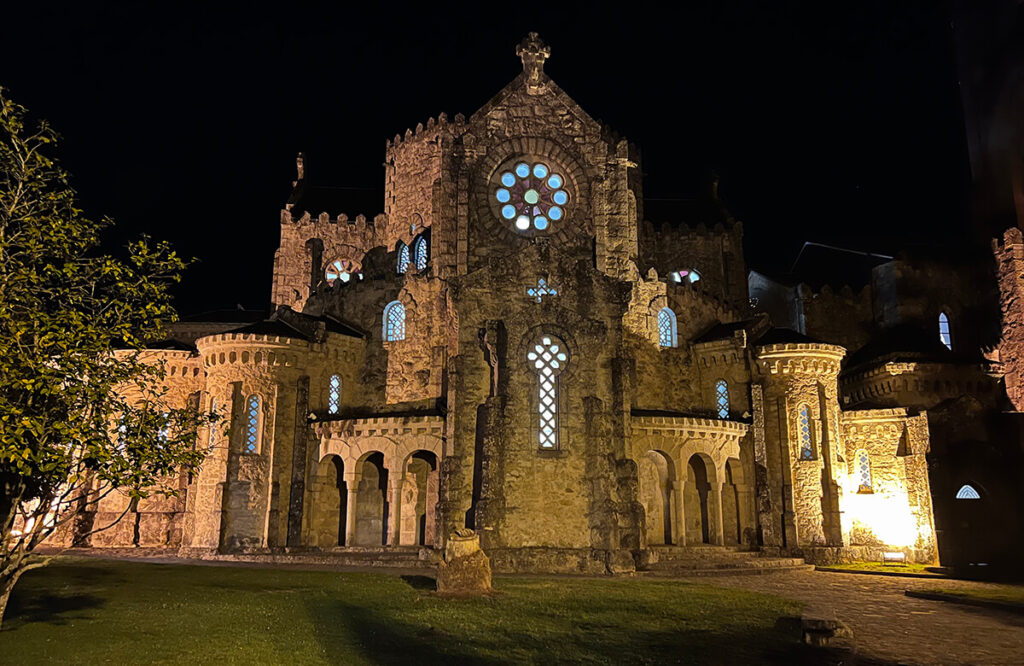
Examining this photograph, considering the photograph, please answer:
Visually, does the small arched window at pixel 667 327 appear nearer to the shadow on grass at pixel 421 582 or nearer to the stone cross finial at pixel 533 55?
the stone cross finial at pixel 533 55

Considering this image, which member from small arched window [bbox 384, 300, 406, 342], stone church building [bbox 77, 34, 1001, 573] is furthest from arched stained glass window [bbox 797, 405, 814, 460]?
small arched window [bbox 384, 300, 406, 342]

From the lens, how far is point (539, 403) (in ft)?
94.4

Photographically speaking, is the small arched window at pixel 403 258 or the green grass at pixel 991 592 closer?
the green grass at pixel 991 592

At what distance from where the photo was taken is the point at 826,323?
48844mm

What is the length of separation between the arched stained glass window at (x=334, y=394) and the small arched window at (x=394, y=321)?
11.3 ft

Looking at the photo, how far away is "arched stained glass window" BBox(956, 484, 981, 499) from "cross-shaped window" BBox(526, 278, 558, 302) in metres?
15.9

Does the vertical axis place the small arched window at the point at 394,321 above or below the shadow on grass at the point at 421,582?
above

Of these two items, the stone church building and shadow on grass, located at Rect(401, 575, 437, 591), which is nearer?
shadow on grass, located at Rect(401, 575, 437, 591)

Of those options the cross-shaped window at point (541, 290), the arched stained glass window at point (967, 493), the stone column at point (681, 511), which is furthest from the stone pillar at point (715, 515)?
the cross-shaped window at point (541, 290)

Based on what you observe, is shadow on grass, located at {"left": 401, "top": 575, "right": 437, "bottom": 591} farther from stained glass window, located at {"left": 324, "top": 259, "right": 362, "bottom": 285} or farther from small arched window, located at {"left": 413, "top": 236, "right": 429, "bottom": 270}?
stained glass window, located at {"left": 324, "top": 259, "right": 362, "bottom": 285}

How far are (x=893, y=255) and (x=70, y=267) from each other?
44794 mm

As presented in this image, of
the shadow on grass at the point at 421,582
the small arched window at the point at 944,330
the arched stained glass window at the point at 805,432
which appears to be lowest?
the shadow on grass at the point at 421,582

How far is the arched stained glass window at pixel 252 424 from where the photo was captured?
35531 millimetres

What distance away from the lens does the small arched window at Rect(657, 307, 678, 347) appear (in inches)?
1588
